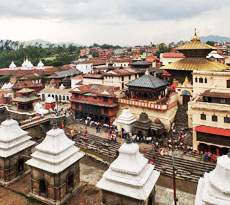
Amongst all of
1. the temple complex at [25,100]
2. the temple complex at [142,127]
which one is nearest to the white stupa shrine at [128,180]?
the temple complex at [142,127]

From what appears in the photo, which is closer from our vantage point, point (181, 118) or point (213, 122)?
point (213, 122)

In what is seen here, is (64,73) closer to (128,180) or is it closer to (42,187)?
(42,187)

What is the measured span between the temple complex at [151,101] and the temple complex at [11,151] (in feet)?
58.0

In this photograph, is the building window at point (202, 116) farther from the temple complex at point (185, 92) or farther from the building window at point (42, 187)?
the building window at point (42, 187)

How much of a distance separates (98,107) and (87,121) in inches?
122

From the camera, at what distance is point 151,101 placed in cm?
3119

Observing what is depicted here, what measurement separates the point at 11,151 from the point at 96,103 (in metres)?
18.5

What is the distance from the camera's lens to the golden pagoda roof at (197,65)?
33062mm

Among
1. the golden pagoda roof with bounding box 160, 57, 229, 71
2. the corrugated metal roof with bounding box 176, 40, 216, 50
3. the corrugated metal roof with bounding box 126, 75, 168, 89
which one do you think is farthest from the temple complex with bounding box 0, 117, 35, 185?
the corrugated metal roof with bounding box 176, 40, 216, 50

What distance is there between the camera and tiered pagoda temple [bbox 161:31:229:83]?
112 ft

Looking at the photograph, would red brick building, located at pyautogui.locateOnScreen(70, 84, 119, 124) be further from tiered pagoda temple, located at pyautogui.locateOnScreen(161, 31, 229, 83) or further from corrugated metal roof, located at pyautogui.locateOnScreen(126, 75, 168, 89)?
tiered pagoda temple, located at pyautogui.locateOnScreen(161, 31, 229, 83)

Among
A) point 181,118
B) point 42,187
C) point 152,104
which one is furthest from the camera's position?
point 181,118

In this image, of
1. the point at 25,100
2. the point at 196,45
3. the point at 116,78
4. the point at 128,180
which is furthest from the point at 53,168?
the point at 196,45

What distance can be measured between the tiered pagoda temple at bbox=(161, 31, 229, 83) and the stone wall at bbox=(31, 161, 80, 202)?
26.9 metres
